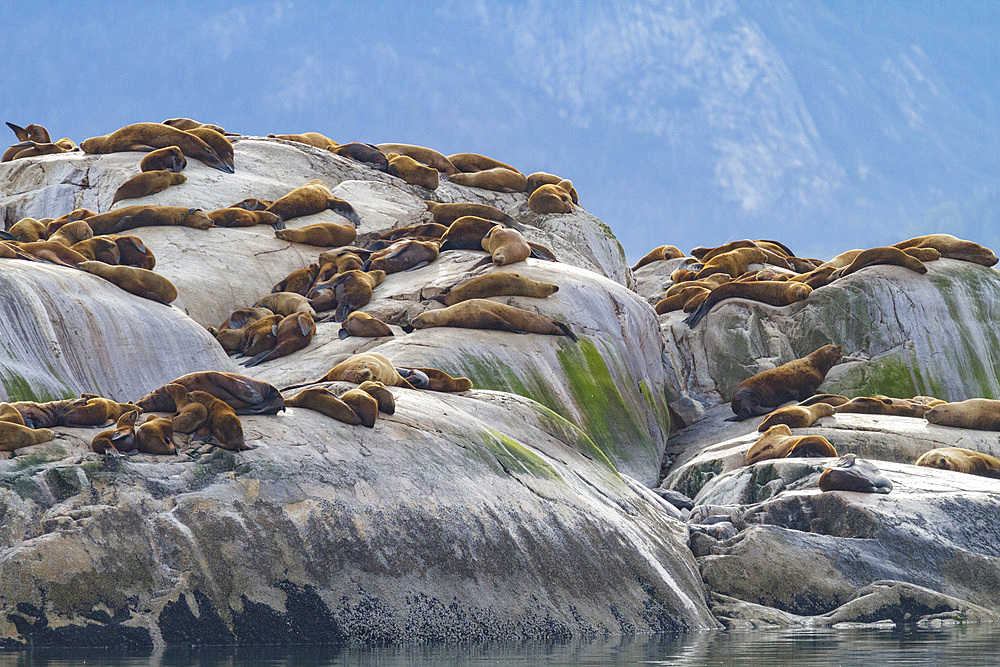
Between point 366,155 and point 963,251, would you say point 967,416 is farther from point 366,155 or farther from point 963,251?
point 366,155

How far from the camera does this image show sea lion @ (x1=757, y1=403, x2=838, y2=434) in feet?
49.5

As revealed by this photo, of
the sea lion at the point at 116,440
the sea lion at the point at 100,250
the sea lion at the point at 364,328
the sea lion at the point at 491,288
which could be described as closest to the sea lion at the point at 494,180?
the sea lion at the point at 491,288

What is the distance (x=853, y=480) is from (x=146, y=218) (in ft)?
40.3

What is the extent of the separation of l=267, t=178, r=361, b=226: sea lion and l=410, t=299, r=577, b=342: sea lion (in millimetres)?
5648

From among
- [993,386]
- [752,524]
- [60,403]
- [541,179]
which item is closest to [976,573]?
[752,524]

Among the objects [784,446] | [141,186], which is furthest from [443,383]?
[141,186]

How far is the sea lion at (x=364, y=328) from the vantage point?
1517 centimetres

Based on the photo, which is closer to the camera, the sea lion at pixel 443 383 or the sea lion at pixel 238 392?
the sea lion at pixel 238 392

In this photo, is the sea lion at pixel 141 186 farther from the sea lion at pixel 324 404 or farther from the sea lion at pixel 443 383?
the sea lion at pixel 324 404

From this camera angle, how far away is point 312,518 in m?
8.06

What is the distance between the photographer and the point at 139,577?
7.46m

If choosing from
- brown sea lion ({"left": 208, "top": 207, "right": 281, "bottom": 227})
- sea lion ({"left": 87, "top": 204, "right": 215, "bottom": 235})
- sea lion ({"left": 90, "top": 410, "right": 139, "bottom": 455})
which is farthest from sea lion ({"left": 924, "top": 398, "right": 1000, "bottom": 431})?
sea lion ({"left": 87, "top": 204, "right": 215, "bottom": 235})

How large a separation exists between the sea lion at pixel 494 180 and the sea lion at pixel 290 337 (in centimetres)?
1051

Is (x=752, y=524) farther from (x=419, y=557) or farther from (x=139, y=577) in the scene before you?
(x=139, y=577)
